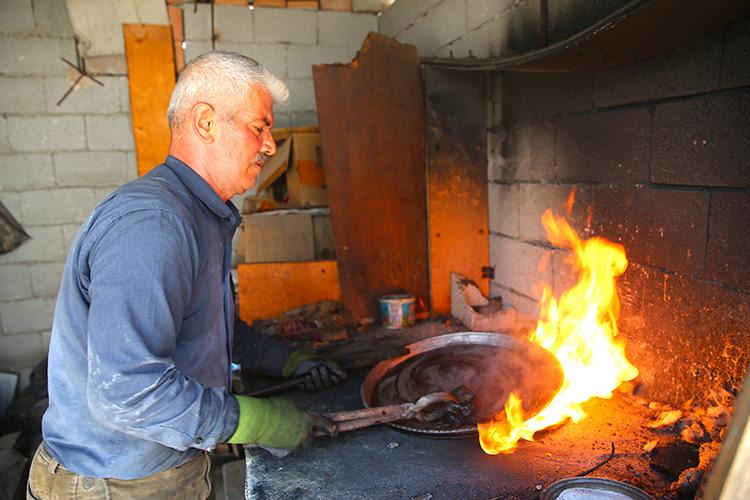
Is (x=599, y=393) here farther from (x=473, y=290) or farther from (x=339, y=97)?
(x=339, y=97)

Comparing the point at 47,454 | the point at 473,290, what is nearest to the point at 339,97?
the point at 473,290

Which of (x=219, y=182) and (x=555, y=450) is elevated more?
(x=219, y=182)

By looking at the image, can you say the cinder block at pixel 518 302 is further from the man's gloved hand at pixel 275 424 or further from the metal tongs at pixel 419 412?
the man's gloved hand at pixel 275 424

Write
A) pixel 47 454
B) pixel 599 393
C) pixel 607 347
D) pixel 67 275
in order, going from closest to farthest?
pixel 67 275 < pixel 47 454 < pixel 599 393 < pixel 607 347

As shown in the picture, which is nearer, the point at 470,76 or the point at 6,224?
the point at 470,76

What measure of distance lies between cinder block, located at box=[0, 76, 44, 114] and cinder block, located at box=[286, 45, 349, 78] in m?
2.35

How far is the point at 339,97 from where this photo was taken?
3629 mm

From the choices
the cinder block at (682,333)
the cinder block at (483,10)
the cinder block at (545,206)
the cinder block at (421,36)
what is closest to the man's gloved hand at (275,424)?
the cinder block at (682,333)

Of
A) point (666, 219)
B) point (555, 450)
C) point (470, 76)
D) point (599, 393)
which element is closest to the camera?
point (555, 450)

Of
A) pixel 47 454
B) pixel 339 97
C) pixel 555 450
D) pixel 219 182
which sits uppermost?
pixel 339 97

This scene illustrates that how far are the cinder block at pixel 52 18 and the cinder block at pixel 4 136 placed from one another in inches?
35.0

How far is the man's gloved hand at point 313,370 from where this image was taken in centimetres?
260

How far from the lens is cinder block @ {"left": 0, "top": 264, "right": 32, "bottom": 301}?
5199 mm

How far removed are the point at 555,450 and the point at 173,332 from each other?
1.47 metres
